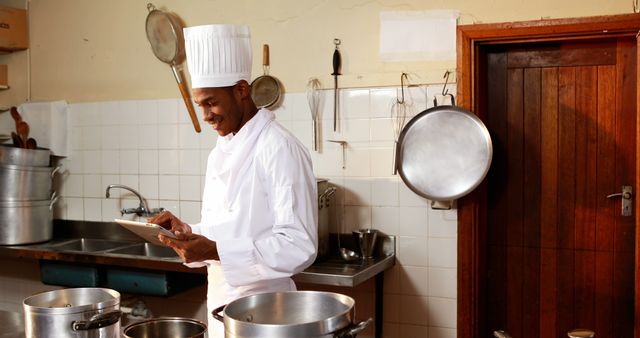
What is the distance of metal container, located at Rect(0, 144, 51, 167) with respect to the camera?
3855 mm

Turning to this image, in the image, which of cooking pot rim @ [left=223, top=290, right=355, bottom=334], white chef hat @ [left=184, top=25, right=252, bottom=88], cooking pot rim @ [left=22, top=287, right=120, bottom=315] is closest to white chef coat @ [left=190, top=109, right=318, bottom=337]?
white chef hat @ [left=184, top=25, right=252, bottom=88]

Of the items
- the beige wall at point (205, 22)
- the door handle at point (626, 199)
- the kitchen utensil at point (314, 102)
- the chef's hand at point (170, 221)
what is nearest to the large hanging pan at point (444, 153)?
the beige wall at point (205, 22)

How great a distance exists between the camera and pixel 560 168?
10.9 feet

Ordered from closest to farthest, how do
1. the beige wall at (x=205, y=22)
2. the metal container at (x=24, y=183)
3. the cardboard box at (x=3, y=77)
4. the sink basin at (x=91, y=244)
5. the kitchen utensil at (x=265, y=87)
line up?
1. the beige wall at (x=205, y=22)
2. the kitchen utensil at (x=265, y=87)
3. the metal container at (x=24, y=183)
4. the sink basin at (x=91, y=244)
5. the cardboard box at (x=3, y=77)

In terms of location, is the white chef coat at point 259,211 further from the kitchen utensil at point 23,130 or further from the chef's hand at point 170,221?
the kitchen utensil at point 23,130

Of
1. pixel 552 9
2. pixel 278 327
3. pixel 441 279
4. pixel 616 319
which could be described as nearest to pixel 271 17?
pixel 552 9

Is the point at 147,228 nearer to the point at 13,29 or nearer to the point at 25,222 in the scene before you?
the point at 25,222

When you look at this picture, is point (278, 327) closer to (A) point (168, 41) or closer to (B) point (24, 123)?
(A) point (168, 41)

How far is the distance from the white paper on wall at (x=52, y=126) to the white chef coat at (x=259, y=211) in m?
2.41

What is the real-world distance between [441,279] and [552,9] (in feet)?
4.77

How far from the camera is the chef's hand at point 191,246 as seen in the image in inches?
69.7

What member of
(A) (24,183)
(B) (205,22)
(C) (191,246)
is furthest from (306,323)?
(A) (24,183)

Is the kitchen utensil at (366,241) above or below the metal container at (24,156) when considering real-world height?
below

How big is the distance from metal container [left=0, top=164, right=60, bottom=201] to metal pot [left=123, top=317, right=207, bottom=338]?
2782 millimetres
